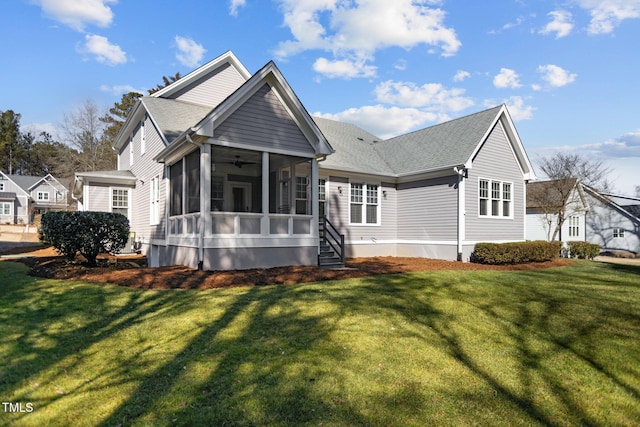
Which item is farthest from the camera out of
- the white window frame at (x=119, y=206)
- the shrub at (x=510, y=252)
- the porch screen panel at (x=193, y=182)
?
the white window frame at (x=119, y=206)

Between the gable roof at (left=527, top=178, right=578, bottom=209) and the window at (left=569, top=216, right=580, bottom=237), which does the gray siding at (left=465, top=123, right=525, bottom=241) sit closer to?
the gable roof at (left=527, top=178, right=578, bottom=209)

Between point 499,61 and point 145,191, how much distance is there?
51.4ft

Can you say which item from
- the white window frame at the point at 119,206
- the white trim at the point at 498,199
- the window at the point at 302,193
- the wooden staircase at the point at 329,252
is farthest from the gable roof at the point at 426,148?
the white window frame at the point at 119,206

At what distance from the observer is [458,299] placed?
7.65m

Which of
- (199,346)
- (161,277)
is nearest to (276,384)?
(199,346)

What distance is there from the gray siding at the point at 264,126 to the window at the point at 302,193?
3328 millimetres

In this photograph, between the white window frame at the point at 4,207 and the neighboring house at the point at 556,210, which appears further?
the white window frame at the point at 4,207

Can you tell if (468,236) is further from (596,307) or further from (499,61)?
(596,307)

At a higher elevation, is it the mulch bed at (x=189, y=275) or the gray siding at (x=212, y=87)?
the gray siding at (x=212, y=87)

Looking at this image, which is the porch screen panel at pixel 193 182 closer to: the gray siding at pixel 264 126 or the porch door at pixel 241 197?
the gray siding at pixel 264 126

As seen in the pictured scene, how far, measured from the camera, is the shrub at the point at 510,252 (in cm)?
1494

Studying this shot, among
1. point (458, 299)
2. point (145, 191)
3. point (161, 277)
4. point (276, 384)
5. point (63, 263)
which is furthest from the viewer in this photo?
point (145, 191)

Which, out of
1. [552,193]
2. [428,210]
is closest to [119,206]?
[428,210]

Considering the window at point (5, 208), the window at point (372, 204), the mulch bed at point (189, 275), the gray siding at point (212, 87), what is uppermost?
the gray siding at point (212, 87)
